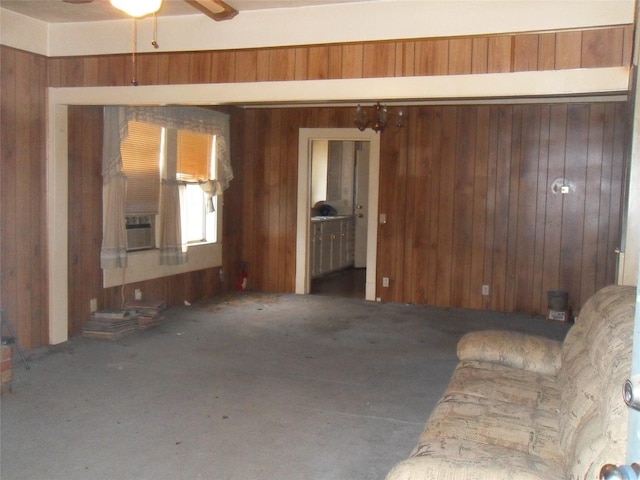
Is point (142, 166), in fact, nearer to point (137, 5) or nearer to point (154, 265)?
point (154, 265)

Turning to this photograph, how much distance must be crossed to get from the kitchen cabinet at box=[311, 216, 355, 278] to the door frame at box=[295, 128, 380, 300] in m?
0.52

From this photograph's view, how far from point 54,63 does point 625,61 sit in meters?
4.06

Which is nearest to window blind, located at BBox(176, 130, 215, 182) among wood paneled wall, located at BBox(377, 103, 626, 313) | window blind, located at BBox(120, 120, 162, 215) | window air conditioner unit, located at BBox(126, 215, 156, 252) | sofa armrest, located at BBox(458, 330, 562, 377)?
window blind, located at BBox(120, 120, 162, 215)

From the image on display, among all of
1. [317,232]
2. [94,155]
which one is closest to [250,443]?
[94,155]

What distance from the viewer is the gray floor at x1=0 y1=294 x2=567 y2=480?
2977mm

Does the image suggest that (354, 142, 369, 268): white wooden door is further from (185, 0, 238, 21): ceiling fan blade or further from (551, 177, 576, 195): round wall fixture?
(185, 0, 238, 21): ceiling fan blade

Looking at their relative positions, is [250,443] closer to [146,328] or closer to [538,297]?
[146,328]

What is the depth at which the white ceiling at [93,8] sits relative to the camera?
Answer: 3.93 meters

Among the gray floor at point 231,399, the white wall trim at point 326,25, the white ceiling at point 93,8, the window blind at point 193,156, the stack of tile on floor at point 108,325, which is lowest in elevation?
the gray floor at point 231,399

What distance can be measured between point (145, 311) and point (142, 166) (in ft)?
4.57

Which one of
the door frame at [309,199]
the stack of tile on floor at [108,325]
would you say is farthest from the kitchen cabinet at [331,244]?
the stack of tile on floor at [108,325]

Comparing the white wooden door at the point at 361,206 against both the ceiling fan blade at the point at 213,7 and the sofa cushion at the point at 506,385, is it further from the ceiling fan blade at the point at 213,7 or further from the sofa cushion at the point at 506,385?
the sofa cushion at the point at 506,385

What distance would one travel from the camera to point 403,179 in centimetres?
734

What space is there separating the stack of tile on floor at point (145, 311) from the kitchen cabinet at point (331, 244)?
9.64 feet
